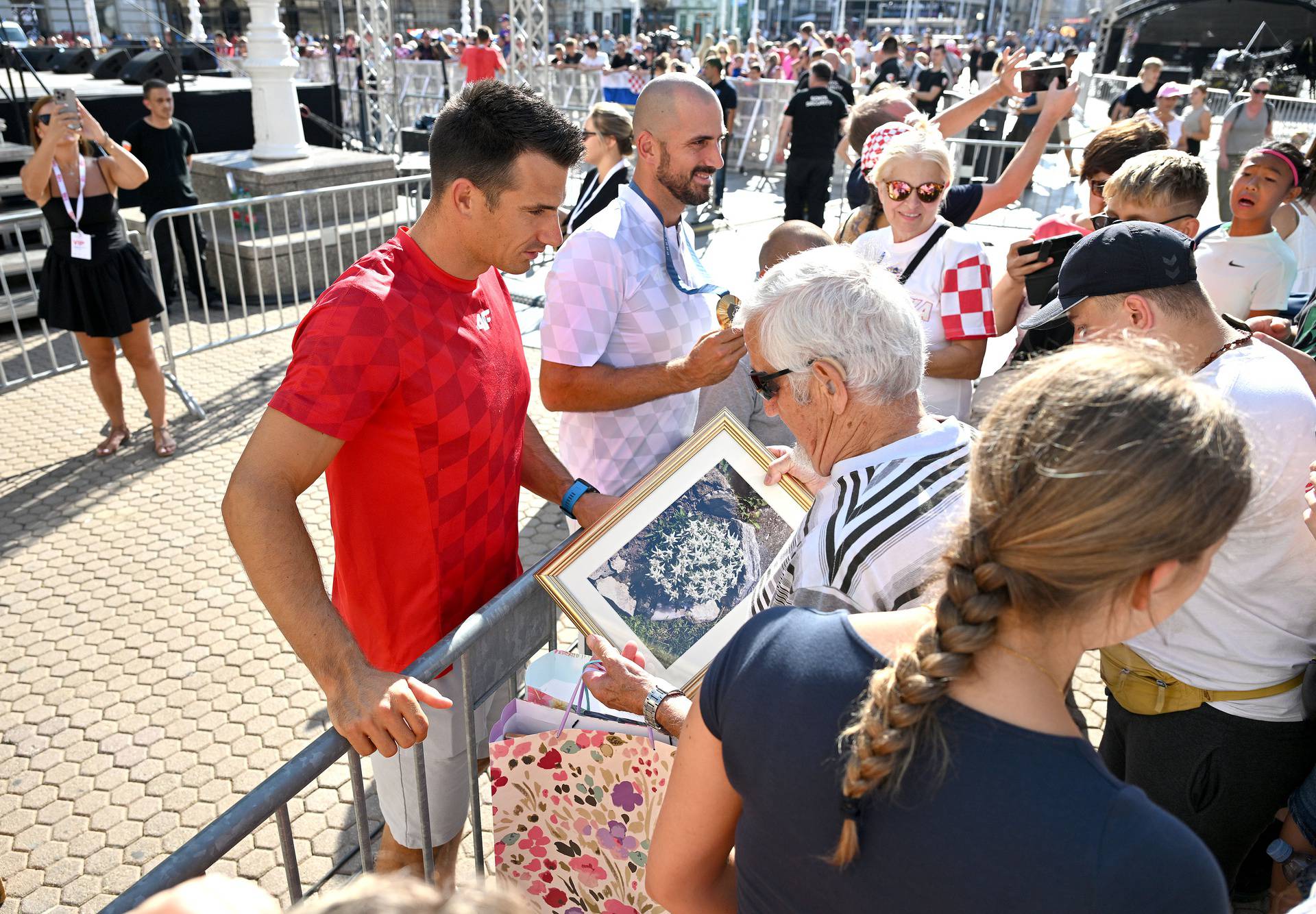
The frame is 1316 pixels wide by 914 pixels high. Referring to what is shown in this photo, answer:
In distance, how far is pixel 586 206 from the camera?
216 inches

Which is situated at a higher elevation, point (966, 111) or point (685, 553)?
point (966, 111)

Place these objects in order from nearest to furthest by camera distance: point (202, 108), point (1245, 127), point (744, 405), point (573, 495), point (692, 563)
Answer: point (692, 563)
point (573, 495)
point (744, 405)
point (1245, 127)
point (202, 108)

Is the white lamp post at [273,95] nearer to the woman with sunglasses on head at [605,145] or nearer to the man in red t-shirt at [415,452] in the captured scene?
the woman with sunglasses on head at [605,145]

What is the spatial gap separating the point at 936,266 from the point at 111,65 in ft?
66.7

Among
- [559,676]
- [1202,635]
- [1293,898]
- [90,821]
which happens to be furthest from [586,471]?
[1293,898]

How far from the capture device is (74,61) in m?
21.3

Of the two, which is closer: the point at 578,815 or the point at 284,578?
the point at 284,578

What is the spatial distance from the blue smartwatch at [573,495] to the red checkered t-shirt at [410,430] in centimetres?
20

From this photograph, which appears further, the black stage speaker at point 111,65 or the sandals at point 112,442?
the black stage speaker at point 111,65

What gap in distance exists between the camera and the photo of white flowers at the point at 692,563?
7.10 ft

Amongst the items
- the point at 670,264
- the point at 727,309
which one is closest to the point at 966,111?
the point at 670,264

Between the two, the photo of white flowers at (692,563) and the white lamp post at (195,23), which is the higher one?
the white lamp post at (195,23)

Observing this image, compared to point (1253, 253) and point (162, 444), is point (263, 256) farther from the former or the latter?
point (1253, 253)

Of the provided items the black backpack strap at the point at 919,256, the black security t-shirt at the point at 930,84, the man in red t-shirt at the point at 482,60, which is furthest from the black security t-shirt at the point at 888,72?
the black backpack strap at the point at 919,256
